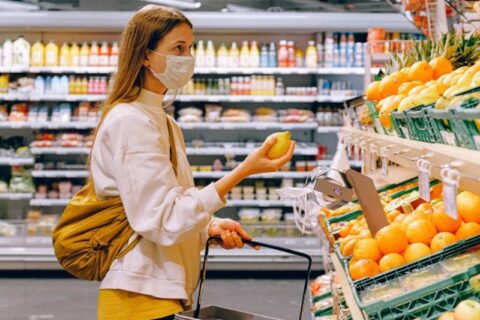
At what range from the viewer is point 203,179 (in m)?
7.46

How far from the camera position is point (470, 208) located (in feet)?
6.09

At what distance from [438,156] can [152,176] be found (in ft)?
2.63

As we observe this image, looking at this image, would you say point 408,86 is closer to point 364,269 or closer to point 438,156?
point 364,269

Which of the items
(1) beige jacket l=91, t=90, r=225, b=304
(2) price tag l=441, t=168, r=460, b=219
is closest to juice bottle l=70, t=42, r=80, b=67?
(1) beige jacket l=91, t=90, r=225, b=304

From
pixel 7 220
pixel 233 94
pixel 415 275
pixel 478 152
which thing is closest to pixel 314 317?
pixel 415 275

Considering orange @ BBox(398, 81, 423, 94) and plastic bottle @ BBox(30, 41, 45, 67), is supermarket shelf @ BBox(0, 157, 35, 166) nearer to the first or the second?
plastic bottle @ BBox(30, 41, 45, 67)

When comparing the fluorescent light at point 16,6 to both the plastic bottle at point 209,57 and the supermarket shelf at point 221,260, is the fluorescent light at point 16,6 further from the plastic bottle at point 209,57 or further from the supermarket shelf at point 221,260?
the supermarket shelf at point 221,260

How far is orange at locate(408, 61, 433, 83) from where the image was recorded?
2.65m

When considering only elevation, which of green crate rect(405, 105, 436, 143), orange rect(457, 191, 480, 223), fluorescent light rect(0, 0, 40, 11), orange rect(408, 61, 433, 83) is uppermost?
fluorescent light rect(0, 0, 40, 11)

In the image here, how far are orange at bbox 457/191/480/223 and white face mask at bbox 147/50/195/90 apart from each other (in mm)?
906

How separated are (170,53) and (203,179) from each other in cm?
531

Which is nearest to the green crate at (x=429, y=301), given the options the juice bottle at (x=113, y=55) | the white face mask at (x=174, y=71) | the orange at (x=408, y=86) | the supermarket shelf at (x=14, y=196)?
the white face mask at (x=174, y=71)

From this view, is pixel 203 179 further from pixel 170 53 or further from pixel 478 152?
pixel 478 152

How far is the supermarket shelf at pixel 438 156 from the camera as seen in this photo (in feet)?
4.42
